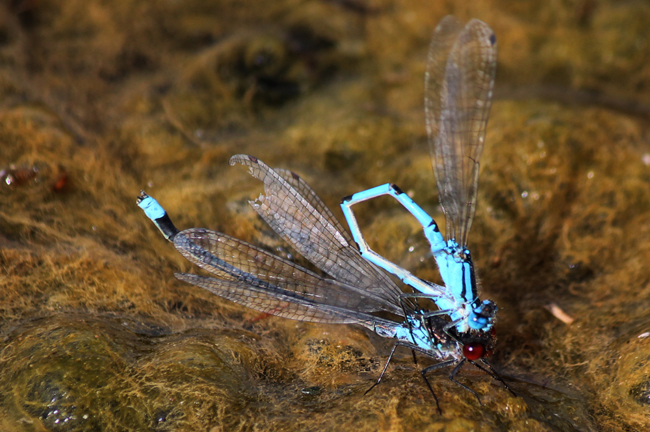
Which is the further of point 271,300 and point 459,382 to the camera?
point 271,300

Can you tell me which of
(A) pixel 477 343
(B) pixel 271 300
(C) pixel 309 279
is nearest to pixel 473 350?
(A) pixel 477 343

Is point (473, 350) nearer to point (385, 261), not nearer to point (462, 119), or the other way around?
point (385, 261)

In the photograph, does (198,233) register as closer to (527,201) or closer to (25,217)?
(25,217)

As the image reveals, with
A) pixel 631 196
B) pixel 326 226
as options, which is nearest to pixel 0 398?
pixel 326 226

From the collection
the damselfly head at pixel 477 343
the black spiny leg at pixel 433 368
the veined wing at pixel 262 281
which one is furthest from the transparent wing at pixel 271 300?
the damselfly head at pixel 477 343

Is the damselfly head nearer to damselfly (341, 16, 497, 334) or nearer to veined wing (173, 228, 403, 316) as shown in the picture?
damselfly (341, 16, 497, 334)

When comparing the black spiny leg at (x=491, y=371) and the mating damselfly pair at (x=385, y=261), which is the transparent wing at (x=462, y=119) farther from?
the black spiny leg at (x=491, y=371)
